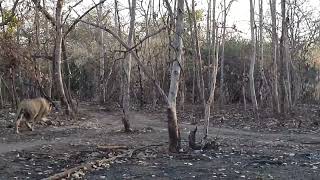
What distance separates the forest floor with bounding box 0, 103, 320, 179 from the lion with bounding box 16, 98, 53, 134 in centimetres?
35

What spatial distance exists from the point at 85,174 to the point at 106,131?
7.08 metres

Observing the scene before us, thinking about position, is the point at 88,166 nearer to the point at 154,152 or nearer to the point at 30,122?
the point at 154,152

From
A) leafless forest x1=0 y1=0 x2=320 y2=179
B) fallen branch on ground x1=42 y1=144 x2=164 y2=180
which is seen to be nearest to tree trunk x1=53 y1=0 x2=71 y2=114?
leafless forest x1=0 y1=0 x2=320 y2=179

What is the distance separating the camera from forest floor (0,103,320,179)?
32.5ft

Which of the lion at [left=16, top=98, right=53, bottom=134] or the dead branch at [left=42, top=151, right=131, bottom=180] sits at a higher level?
the lion at [left=16, top=98, right=53, bottom=134]

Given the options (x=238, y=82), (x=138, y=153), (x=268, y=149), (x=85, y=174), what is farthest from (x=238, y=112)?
(x=85, y=174)

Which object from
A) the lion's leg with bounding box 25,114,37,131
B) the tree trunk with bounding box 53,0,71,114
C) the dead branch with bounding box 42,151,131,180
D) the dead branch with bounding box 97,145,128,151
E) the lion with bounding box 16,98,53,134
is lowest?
the dead branch with bounding box 42,151,131,180

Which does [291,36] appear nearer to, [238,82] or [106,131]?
[238,82]

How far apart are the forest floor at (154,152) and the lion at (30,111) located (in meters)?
0.35

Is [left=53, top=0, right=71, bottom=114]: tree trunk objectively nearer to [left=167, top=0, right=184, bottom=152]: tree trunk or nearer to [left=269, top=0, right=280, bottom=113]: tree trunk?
[left=269, top=0, right=280, bottom=113]: tree trunk

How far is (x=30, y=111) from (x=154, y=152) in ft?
19.3

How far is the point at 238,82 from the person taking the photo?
1283 inches

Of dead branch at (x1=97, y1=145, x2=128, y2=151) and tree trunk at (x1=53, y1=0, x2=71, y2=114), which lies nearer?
dead branch at (x1=97, y1=145, x2=128, y2=151)

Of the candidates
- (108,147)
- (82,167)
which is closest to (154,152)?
(108,147)
